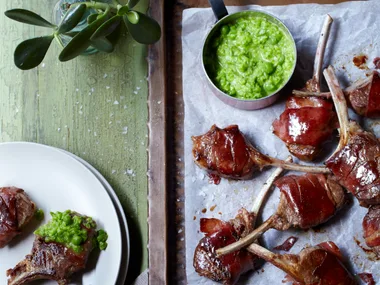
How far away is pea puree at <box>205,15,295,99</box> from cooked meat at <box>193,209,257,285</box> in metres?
0.63

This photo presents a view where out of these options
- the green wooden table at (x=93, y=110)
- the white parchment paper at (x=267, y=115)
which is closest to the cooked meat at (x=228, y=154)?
the white parchment paper at (x=267, y=115)

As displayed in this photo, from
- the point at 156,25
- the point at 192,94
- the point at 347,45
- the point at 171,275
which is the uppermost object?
Result: the point at 156,25

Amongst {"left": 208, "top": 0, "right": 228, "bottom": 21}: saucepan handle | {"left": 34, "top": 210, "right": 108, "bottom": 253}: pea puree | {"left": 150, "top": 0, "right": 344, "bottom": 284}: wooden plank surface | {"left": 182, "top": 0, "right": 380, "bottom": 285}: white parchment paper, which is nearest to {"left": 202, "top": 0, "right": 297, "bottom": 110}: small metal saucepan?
{"left": 208, "top": 0, "right": 228, "bottom": 21}: saucepan handle

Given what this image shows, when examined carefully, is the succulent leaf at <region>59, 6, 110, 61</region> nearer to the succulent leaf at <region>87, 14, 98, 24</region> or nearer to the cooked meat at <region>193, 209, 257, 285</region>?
the succulent leaf at <region>87, 14, 98, 24</region>

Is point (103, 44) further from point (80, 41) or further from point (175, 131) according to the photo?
point (175, 131)

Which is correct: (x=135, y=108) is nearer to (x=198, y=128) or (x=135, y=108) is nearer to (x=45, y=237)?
(x=198, y=128)

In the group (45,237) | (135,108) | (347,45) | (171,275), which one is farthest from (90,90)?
(347,45)

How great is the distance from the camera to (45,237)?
→ 114 inches

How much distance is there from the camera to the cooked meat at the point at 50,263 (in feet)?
9.41

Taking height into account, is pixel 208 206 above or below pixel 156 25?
below

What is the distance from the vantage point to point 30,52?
2.82 meters

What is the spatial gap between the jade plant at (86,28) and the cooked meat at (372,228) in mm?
1347

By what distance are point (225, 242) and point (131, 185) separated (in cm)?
65

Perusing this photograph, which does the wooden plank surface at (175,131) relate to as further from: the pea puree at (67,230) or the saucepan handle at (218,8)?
the pea puree at (67,230)
